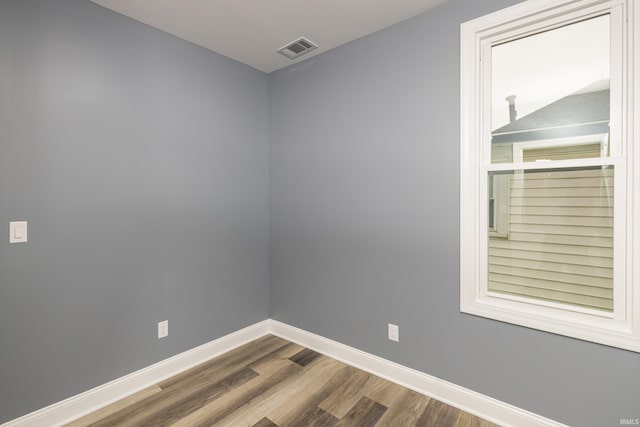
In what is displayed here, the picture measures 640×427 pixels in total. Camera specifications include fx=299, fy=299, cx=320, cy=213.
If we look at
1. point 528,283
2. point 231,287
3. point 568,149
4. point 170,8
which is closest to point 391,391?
point 528,283

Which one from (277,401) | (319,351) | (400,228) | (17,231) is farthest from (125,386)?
(400,228)

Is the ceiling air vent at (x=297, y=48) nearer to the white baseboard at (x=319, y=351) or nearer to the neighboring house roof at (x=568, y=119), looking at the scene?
the neighboring house roof at (x=568, y=119)

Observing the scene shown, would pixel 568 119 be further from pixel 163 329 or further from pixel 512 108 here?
pixel 163 329

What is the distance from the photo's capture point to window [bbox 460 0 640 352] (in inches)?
60.3

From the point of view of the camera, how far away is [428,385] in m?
2.09

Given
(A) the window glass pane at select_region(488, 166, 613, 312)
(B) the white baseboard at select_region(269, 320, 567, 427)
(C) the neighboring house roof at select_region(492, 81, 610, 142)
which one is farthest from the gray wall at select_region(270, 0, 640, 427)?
(C) the neighboring house roof at select_region(492, 81, 610, 142)

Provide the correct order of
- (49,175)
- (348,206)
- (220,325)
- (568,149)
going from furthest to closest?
(220,325) → (348,206) → (49,175) → (568,149)

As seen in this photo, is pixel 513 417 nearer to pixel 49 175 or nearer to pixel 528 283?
pixel 528 283

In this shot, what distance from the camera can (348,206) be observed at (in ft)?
8.27

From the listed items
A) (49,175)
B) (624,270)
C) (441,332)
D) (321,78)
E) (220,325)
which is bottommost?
(220,325)

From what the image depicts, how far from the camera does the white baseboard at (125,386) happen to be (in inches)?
69.7

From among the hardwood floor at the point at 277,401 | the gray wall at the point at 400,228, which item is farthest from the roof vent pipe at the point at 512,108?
the hardwood floor at the point at 277,401

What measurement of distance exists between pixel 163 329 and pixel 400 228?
6.48ft

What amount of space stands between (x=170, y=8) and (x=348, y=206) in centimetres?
188
